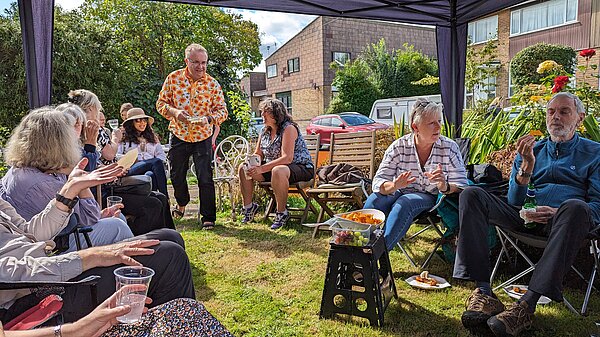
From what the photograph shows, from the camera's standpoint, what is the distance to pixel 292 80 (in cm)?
2816

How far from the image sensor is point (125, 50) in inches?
469

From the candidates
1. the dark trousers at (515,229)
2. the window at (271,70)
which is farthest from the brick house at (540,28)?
the window at (271,70)

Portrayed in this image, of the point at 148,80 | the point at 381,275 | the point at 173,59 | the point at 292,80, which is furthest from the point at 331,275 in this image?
the point at 292,80

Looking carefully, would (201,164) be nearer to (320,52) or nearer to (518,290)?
(518,290)

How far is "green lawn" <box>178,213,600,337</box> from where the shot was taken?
8.13ft

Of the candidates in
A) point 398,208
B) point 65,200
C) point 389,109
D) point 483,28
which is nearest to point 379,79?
point 483,28

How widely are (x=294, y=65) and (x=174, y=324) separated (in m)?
27.3

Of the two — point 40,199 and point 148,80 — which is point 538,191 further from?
point 148,80

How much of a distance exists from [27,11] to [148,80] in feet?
27.4

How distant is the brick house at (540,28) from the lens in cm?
1535

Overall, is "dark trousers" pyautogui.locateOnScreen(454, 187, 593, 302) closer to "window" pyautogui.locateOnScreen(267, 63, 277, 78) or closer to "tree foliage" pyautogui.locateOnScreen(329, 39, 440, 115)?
"tree foliage" pyautogui.locateOnScreen(329, 39, 440, 115)

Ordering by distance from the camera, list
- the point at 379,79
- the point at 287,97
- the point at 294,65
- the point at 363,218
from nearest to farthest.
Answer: the point at 363,218, the point at 379,79, the point at 294,65, the point at 287,97

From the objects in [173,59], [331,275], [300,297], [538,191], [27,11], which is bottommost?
[300,297]

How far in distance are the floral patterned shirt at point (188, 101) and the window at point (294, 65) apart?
76.3 ft
